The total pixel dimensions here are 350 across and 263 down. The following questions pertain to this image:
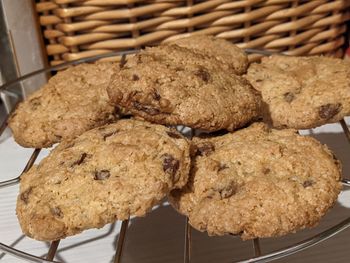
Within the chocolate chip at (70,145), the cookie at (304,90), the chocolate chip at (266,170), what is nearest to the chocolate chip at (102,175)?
the chocolate chip at (70,145)

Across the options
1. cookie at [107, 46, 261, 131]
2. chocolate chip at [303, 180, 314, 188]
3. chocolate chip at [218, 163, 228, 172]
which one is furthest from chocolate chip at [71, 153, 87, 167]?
chocolate chip at [303, 180, 314, 188]

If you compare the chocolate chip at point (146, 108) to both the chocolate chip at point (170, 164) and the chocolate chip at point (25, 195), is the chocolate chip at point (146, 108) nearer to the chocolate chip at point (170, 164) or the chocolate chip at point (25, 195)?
the chocolate chip at point (170, 164)

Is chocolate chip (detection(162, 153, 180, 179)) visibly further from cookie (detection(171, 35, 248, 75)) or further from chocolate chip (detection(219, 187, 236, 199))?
cookie (detection(171, 35, 248, 75))

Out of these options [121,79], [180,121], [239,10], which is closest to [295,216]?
[180,121]

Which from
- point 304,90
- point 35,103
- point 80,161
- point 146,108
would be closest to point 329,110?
point 304,90

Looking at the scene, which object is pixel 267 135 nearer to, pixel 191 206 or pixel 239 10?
pixel 191 206

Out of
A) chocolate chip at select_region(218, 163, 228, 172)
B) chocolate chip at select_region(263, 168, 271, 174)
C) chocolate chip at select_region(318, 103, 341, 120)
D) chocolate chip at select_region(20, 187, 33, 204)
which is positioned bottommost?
chocolate chip at select_region(20, 187, 33, 204)
